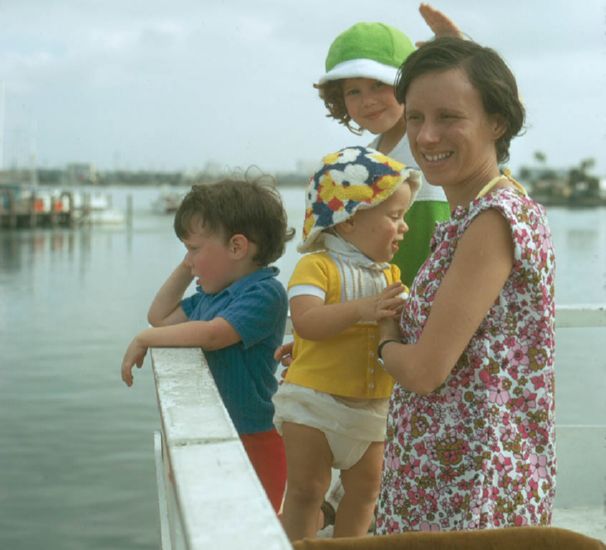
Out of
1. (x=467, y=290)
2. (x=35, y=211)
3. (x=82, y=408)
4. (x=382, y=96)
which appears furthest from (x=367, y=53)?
(x=35, y=211)

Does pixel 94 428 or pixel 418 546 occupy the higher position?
pixel 418 546

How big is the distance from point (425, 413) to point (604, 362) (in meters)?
15.6

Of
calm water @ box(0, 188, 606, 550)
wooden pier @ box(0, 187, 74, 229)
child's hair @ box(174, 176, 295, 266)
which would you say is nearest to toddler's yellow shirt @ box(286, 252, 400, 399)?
child's hair @ box(174, 176, 295, 266)

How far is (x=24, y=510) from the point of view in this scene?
11859 mm

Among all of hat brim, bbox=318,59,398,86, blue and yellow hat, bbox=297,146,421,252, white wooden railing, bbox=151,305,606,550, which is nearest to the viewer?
white wooden railing, bbox=151,305,606,550

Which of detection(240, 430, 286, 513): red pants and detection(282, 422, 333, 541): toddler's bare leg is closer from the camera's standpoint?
detection(282, 422, 333, 541): toddler's bare leg

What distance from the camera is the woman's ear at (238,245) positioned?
9.40 feet

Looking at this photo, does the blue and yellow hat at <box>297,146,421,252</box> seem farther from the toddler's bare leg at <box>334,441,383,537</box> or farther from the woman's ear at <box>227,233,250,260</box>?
the toddler's bare leg at <box>334,441,383,537</box>

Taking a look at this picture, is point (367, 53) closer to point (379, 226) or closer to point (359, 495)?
point (379, 226)

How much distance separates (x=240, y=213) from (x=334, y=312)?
575 mm

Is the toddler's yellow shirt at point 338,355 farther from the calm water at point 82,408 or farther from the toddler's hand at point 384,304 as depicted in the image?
the calm water at point 82,408

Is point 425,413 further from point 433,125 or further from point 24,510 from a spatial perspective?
point 24,510

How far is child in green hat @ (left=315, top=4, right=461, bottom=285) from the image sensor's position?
9.37 feet

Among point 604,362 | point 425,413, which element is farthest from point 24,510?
point 425,413
